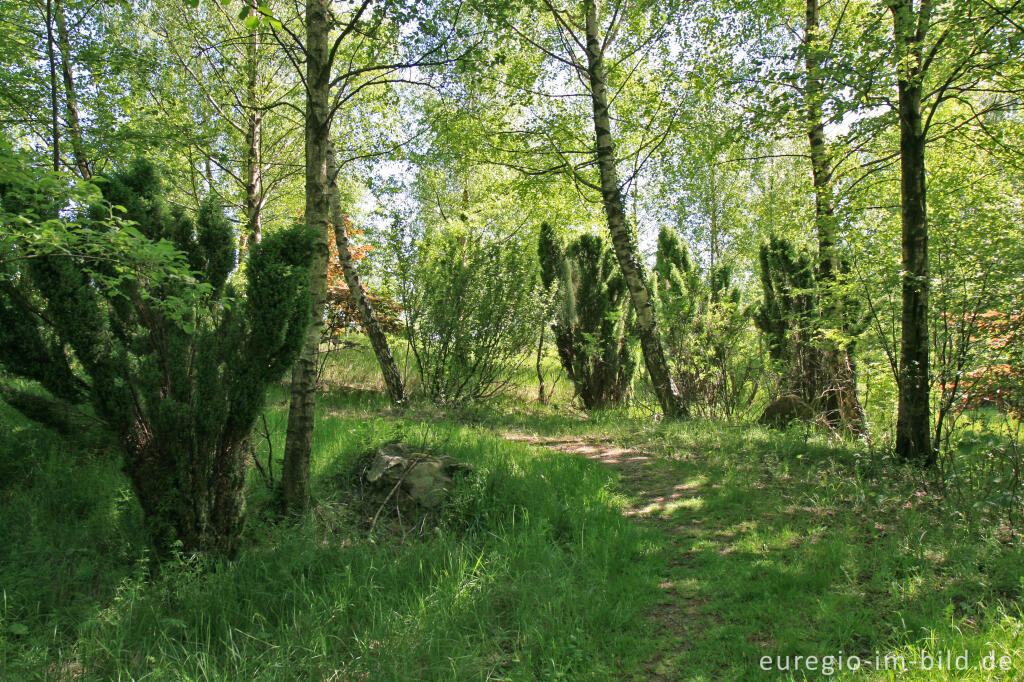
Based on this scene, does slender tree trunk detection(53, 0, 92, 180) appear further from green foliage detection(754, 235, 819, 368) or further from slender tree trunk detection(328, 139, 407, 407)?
green foliage detection(754, 235, 819, 368)

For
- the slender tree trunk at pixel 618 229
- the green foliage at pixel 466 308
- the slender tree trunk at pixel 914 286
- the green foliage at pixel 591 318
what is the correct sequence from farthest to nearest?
1. the green foliage at pixel 591 318
2. the green foliage at pixel 466 308
3. the slender tree trunk at pixel 618 229
4. the slender tree trunk at pixel 914 286

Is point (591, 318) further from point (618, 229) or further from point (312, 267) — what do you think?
point (312, 267)

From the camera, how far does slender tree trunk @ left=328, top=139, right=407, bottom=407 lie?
26.8ft

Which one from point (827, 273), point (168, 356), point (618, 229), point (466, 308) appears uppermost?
point (618, 229)

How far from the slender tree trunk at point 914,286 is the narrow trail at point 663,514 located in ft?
6.54

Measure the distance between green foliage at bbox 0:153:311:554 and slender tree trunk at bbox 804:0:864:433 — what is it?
4905 mm

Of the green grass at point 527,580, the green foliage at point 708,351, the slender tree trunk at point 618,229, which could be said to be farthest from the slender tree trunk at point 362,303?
the green foliage at point 708,351

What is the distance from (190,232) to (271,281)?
1093 mm

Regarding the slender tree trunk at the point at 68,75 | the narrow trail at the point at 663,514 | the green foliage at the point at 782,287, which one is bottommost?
the narrow trail at the point at 663,514

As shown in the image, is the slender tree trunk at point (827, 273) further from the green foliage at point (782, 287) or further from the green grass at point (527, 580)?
the green grass at point (527, 580)

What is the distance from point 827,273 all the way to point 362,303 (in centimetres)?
678

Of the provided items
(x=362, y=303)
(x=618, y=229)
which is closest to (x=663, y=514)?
(x=618, y=229)

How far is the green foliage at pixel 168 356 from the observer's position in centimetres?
324

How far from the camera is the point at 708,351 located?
8203 mm
